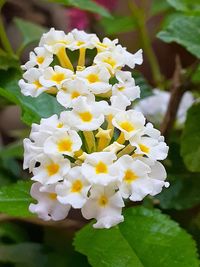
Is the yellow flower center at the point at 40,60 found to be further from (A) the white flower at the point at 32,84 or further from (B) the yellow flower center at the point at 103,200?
(B) the yellow flower center at the point at 103,200

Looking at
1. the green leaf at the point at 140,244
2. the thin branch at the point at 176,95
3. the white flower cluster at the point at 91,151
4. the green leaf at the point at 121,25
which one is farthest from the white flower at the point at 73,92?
the green leaf at the point at 121,25

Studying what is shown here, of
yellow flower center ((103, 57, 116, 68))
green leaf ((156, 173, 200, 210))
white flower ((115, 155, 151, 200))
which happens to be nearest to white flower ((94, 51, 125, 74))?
yellow flower center ((103, 57, 116, 68))

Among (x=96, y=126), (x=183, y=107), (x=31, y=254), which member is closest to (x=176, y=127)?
(x=183, y=107)

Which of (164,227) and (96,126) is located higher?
(96,126)

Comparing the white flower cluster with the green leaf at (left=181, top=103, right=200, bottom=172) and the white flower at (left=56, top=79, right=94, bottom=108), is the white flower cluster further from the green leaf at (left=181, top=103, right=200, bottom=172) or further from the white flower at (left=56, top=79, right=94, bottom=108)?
the green leaf at (left=181, top=103, right=200, bottom=172)

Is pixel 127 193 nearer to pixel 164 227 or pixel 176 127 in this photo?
pixel 164 227

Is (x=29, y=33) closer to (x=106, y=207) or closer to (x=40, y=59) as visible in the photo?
(x=40, y=59)
